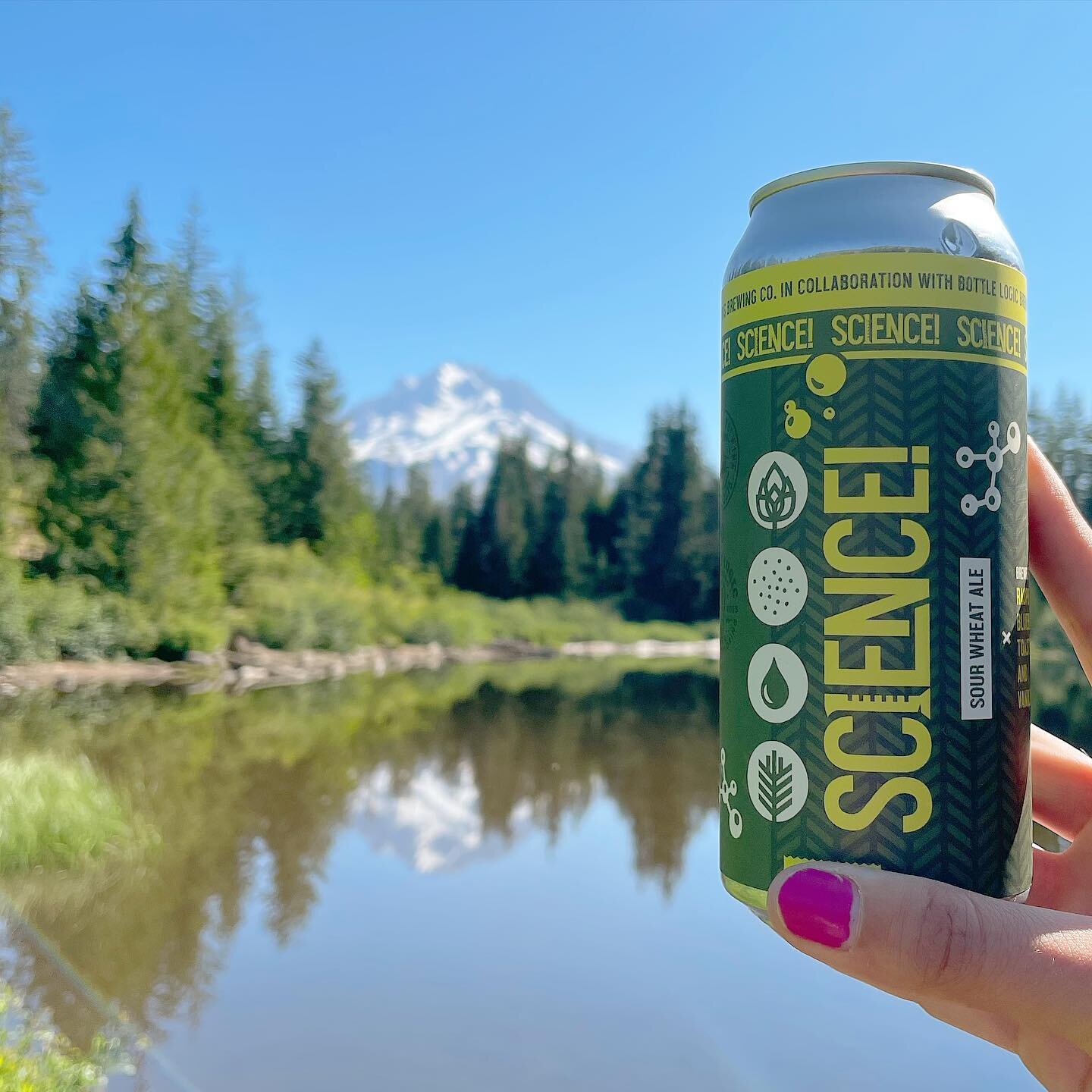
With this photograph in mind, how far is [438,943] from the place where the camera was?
8203 mm

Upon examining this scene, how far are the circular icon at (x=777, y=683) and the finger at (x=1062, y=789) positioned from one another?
816mm

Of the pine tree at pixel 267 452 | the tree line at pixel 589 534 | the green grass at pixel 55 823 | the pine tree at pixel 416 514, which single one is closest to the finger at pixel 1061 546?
the green grass at pixel 55 823

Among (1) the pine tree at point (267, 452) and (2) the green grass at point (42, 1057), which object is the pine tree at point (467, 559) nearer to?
(1) the pine tree at point (267, 452)

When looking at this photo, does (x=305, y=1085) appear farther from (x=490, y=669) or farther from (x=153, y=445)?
(x=490, y=669)

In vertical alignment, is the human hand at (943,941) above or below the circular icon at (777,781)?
below

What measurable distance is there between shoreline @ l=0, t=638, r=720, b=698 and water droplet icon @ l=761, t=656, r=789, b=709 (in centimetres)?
1967

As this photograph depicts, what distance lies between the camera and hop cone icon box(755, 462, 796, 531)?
143 cm

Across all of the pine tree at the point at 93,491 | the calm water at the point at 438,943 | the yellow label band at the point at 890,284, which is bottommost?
the calm water at the point at 438,943

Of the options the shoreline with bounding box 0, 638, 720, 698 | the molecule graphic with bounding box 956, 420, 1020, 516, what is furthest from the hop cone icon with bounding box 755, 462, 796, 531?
the shoreline with bounding box 0, 638, 720, 698

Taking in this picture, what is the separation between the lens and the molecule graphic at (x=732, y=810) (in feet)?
4.93

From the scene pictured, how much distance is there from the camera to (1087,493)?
7.61 metres

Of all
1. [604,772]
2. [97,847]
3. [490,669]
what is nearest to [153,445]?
[490,669]

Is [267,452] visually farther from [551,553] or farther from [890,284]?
[890,284]

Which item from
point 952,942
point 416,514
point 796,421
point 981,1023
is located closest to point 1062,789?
point 981,1023
